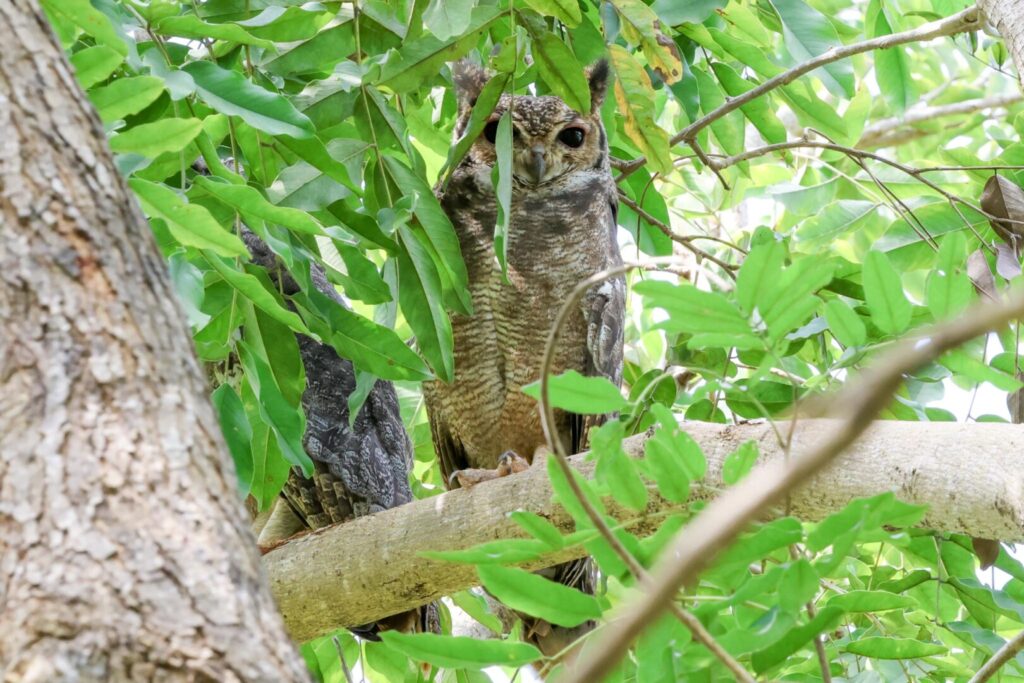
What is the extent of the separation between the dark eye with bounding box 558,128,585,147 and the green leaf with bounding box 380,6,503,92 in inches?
51.5

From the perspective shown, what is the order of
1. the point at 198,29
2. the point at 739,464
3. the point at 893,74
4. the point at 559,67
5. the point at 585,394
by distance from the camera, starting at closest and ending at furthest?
the point at 585,394 < the point at 739,464 < the point at 198,29 < the point at 559,67 < the point at 893,74

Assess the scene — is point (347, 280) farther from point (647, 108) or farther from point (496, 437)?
point (496, 437)

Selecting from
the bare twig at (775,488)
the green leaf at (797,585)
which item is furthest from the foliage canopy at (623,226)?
the bare twig at (775,488)

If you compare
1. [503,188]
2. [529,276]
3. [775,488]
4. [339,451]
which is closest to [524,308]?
[529,276]

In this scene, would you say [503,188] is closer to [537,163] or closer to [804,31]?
[804,31]

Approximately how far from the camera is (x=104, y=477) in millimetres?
942

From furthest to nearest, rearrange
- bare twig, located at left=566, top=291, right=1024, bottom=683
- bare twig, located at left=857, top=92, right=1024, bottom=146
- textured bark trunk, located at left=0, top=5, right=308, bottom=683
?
bare twig, located at left=857, top=92, right=1024, bottom=146 → textured bark trunk, located at left=0, top=5, right=308, bottom=683 → bare twig, located at left=566, top=291, right=1024, bottom=683

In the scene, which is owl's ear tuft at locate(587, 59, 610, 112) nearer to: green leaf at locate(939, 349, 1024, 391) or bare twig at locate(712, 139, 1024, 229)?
bare twig at locate(712, 139, 1024, 229)

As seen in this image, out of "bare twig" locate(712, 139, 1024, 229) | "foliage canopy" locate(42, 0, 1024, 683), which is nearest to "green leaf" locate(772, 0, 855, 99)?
"foliage canopy" locate(42, 0, 1024, 683)

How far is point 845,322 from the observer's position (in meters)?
1.36

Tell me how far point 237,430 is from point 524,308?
63.8 inches

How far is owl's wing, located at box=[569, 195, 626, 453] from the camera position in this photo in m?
3.40

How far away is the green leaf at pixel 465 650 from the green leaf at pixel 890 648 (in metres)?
0.91

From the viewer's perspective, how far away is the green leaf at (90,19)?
1.53 meters
